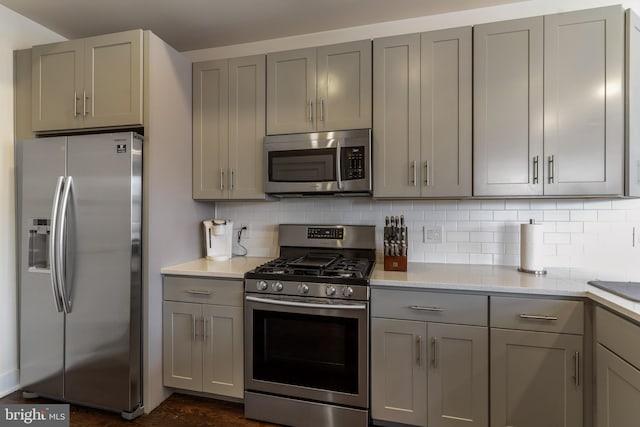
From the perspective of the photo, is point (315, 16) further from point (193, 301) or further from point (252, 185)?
point (193, 301)

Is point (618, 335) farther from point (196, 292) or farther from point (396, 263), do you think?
point (196, 292)

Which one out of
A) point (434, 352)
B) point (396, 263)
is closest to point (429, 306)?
point (434, 352)

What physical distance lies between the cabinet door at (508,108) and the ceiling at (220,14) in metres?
0.48

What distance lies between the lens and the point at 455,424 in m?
1.86

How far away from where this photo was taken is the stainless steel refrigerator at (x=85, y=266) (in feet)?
6.88

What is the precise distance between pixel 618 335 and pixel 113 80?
3.10 m

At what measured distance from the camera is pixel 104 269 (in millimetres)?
2115

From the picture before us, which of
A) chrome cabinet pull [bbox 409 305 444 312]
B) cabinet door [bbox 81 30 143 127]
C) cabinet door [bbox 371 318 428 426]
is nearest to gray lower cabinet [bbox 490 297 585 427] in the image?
chrome cabinet pull [bbox 409 305 444 312]

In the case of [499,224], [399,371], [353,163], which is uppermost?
[353,163]

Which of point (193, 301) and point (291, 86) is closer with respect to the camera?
point (193, 301)

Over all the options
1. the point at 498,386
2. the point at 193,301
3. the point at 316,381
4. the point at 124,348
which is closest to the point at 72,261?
the point at 124,348

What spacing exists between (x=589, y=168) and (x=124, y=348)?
2.98m

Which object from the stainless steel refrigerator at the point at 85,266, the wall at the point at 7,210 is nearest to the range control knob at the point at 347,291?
the stainless steel refrigerator at the point at 85,266

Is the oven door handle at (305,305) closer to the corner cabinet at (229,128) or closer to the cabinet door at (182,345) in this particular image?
the cabinet door at (182,345)
